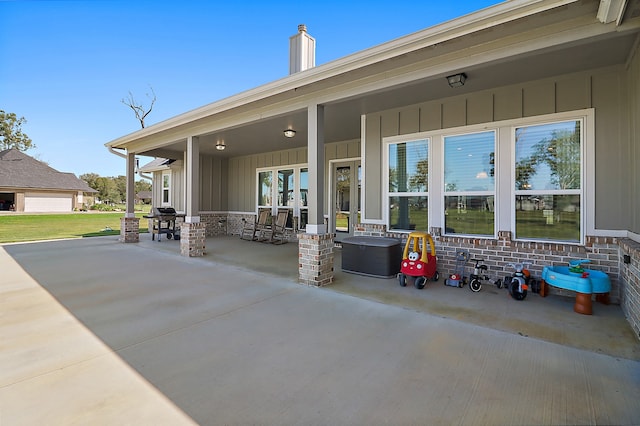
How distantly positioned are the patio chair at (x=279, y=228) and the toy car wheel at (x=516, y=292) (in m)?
6.55

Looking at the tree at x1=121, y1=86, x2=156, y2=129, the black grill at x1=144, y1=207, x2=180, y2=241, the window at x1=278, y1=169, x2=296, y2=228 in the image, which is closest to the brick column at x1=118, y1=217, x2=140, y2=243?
the black grill at x1=144, y1=207, x2=180, y2=241

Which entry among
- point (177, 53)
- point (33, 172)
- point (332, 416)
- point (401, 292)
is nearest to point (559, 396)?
point (332, 416)

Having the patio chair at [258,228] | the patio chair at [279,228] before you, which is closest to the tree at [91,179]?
the patio chair at [258,228]

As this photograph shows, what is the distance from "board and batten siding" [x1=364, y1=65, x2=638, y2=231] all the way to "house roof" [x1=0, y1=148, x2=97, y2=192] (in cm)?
3384

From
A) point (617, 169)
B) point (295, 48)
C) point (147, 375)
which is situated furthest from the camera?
point (295, 48)

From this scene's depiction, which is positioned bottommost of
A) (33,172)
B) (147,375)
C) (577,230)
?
(147,375)

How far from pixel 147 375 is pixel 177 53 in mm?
15653

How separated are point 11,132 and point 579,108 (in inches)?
1821

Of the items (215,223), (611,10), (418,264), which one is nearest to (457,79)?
(611,10)

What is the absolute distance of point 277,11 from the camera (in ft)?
33.3

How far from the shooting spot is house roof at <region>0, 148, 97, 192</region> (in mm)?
25955

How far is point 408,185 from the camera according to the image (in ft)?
18.2

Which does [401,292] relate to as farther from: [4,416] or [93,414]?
[4,416]

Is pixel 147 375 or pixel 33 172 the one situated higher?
pixel 33 172
